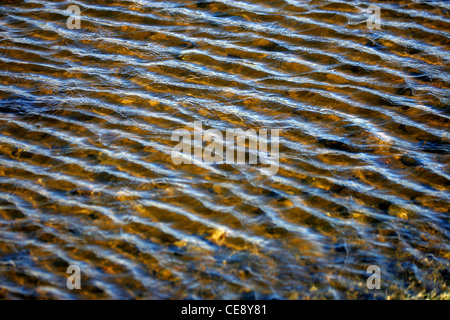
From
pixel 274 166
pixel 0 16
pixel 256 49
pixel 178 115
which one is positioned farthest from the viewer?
pixel 0 16

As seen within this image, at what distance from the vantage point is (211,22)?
4887 mm

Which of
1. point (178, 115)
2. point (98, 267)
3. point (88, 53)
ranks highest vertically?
point (88, 53)

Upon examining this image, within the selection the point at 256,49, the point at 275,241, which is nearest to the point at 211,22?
the point at 256,49

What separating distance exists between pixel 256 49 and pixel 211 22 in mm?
673

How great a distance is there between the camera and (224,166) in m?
3.36

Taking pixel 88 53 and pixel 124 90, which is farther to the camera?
pixel 88 53

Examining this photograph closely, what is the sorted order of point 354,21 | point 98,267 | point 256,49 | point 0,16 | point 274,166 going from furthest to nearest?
point 0,16 < point 354,21 < point 256,49 < point 274,166 < point 98,267

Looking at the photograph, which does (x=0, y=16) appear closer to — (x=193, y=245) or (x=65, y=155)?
(x=65, y=155)

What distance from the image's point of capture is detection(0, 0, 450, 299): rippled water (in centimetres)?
270

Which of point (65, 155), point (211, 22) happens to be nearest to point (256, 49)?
point (211, 22)

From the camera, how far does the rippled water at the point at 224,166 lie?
2699mm

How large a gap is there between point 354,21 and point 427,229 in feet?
8.42

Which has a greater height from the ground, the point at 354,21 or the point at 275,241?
the point at 354,21

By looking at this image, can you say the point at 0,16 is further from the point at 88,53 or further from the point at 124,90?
the point at 124,90
